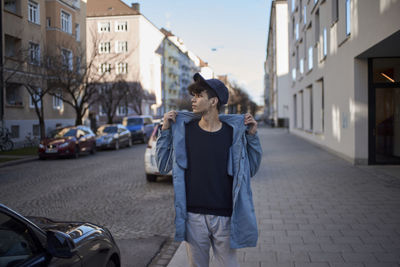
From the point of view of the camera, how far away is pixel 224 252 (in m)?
2.93

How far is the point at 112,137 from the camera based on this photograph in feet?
76.1

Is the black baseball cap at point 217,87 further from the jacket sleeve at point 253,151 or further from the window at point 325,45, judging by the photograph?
the window at point 325,45

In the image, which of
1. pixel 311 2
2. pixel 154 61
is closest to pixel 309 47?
pixel 311 2

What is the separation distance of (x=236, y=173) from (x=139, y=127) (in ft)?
88.1

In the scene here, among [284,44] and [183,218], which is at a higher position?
[284,44]

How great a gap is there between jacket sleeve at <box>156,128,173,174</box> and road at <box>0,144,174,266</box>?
2.07 meters

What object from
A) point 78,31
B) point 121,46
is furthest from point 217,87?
point 121,46

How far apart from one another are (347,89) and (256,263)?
36.9ft

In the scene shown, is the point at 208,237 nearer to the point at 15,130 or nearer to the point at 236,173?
the point at 236,173

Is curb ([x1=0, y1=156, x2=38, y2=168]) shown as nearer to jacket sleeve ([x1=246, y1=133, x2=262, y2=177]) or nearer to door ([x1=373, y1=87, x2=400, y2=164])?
door ([x1=373, y1=87, x2=400, y2=164])

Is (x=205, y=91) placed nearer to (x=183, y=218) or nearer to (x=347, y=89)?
(x=183, y=218)

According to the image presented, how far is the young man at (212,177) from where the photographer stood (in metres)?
2.87

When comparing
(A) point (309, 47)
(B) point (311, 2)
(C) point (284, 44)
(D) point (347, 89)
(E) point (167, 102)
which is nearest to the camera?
(D) point (347, 89)

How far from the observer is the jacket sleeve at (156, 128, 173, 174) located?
10.1ft
